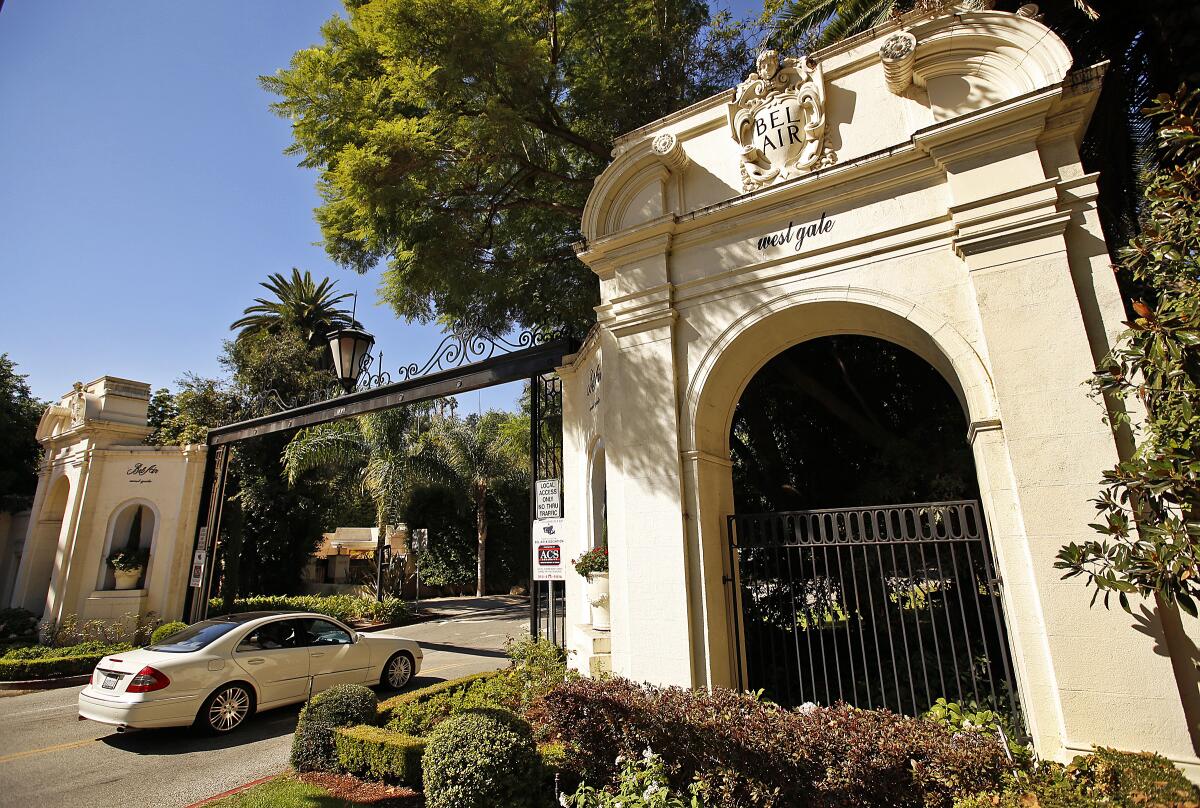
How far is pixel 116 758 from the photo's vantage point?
6.95m

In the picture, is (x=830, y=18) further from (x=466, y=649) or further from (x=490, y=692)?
(x=466, y=649)

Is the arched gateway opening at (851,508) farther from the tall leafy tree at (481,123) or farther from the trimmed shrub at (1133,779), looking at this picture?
the tall leafy tree at (481,123)

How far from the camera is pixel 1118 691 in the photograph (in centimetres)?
406

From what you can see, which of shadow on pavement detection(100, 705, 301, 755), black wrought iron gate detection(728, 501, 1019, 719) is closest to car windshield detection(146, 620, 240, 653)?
shadow on pavement detection(100, 705, 301, 755)

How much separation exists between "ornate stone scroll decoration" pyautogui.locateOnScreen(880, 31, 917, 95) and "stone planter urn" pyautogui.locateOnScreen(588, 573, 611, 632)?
19.7 feet

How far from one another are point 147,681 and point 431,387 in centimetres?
582

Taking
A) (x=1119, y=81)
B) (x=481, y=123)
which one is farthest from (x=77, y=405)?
(x=1119, y=81)

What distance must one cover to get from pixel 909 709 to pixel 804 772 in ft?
15.1

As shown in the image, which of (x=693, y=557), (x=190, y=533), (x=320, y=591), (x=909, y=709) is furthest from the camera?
(x=320, y=591)

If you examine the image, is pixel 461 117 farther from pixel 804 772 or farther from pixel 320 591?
pixel 320 591

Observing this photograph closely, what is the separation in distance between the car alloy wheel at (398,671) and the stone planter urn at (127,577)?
35.0 feet

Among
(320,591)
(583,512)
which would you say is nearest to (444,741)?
(583,512)

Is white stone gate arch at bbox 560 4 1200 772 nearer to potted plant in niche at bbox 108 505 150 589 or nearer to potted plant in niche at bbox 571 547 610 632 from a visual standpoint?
potted plant in niche at bbox 571 547 610 632

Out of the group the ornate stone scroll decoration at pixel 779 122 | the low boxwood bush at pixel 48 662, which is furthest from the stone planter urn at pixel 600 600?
the low boxwood bush at pixel 48 662
